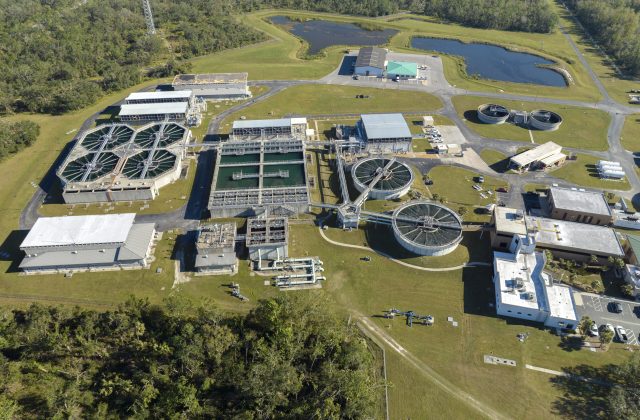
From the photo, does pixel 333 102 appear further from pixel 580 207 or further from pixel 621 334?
pixel 621 334

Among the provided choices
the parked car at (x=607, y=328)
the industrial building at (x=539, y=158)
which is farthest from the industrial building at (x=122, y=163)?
the parked car at (x=607, y=328)

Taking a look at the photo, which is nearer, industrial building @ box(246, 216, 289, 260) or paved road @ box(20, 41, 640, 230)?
industrial building @ box(246, 216, 289, 260)

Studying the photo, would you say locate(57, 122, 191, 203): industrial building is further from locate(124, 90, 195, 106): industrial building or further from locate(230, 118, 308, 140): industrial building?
locate(124, 90, 195, 106): industrial building

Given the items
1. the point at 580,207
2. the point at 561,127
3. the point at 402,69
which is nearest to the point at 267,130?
the point at 402,69

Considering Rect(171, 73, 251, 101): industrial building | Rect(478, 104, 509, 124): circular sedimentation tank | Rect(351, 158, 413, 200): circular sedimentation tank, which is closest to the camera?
Rect(351, 158, 413, 200): circular sedimentation tank

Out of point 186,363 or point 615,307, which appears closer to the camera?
point 186,363

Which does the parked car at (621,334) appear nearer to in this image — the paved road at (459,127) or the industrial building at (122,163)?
the paved road at (459,127)

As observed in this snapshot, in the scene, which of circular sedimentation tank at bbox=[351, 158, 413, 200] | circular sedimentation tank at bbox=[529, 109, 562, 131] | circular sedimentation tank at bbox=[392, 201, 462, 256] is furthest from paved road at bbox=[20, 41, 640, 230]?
circular sedimentation tank at bbox=[392, 201, 462, 256]
